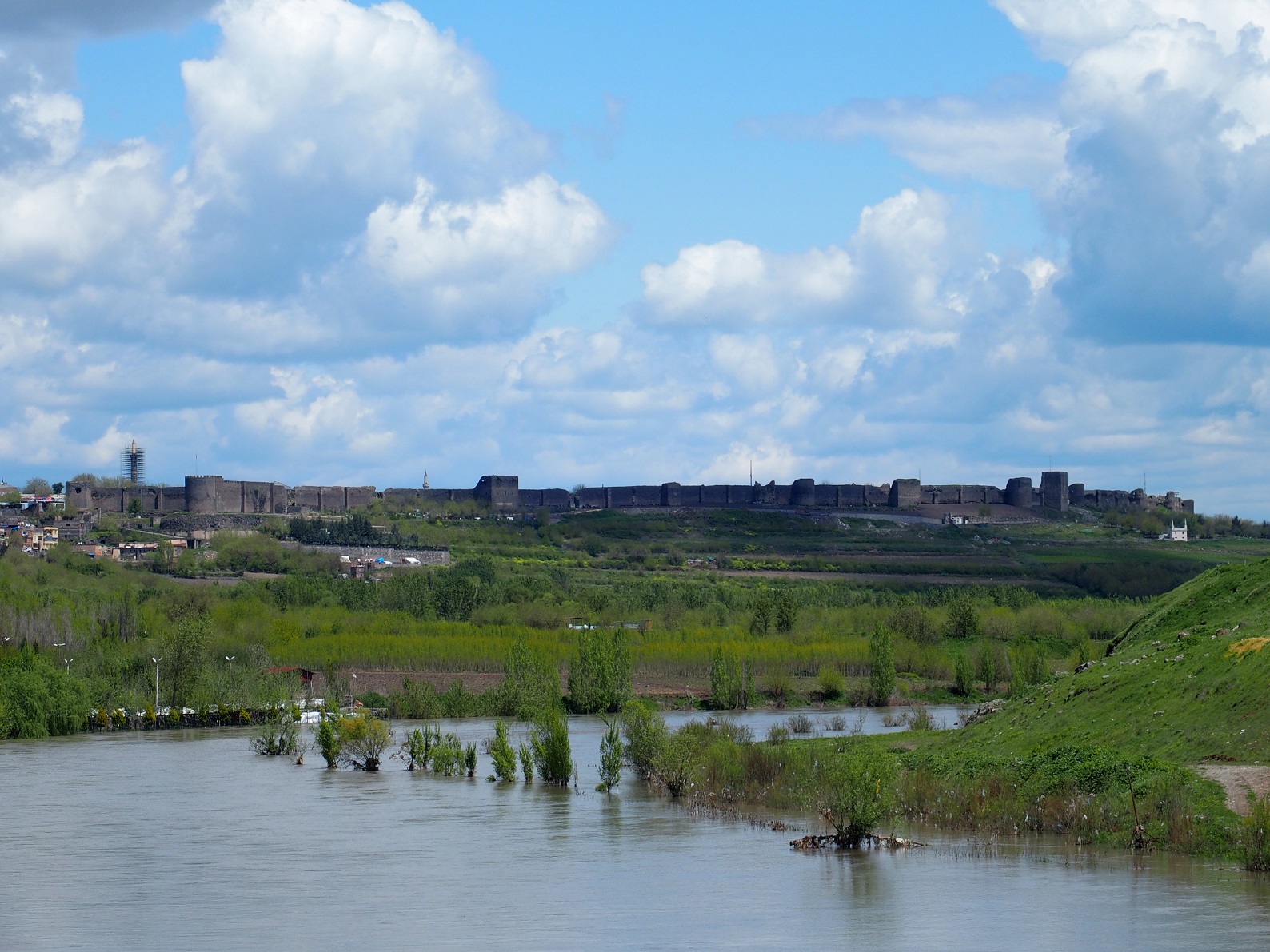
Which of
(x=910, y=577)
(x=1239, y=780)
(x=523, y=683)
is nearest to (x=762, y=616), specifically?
(x=523, y=683)

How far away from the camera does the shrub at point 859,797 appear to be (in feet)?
94.2

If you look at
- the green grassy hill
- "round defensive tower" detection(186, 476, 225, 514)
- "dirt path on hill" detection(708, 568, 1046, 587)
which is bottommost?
the green grassy hill

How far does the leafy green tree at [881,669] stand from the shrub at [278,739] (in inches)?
1190

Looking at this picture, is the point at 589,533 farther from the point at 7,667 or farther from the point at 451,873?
the point at 451,873

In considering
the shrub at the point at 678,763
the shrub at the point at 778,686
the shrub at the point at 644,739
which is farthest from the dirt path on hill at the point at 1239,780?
the shrub at the point at 778,686

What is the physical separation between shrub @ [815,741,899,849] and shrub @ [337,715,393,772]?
2102 centimetres

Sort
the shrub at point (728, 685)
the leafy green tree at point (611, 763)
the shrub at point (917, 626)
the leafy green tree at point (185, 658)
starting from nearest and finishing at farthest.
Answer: the leafy green tree at point (611, 763) < the leafy green tree at point (185, 658) < the shrub at point (728, 685) < the shrub at point (917, 626)

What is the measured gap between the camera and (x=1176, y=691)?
31.2m

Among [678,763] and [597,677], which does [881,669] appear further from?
[678,763]

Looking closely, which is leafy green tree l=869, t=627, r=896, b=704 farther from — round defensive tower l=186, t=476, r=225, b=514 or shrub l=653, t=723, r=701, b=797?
round defensive tower l=186, t=476, r=225, b=514

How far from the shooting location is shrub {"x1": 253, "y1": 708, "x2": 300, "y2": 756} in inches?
2083

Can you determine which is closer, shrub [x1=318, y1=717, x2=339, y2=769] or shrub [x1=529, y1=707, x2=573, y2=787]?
shrub [x1=529, y1=707, x2=573, y2=787]

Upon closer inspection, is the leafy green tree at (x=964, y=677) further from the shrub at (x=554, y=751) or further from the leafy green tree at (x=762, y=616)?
the shrub at (x=554, y=751)

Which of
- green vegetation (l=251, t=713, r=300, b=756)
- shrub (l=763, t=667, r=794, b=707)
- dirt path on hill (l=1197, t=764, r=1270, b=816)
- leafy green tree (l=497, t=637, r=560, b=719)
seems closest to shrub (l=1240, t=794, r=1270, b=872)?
dirt path on hill (l=1197, t=764, r=1270, b=816)
